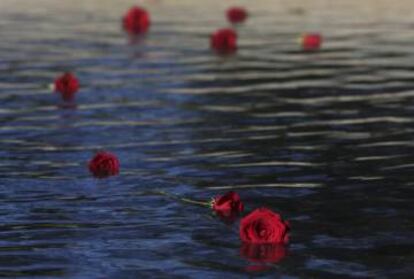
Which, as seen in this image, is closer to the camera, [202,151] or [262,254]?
[262,254]

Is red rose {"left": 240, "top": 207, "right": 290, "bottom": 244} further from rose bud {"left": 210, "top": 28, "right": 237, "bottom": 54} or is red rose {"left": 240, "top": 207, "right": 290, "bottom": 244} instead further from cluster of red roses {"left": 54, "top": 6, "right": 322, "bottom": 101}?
rose bud {"left": 210, "top": 28, "right": 237, "bottom": 54}

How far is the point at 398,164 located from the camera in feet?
30.9

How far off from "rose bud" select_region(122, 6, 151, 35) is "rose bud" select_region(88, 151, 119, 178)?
35.8ft

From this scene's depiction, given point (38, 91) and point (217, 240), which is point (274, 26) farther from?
point (217, 240)

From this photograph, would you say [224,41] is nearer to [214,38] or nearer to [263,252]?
[214,38]

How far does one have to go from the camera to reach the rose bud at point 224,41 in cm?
1689

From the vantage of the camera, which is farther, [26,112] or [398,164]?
[26,112]

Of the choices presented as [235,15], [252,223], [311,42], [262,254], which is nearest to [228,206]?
[252,223]

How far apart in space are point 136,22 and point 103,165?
1131 cm

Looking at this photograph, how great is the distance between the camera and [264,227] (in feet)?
22.6

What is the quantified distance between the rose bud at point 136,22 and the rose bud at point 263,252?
1310 cm

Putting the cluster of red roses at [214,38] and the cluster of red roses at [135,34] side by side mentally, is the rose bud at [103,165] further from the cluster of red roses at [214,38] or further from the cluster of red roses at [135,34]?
the cluster of red roses at [214,38]

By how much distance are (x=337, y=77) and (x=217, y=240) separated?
7.82m

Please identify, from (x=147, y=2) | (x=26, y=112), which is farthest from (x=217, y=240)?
(x=147, y=2)
